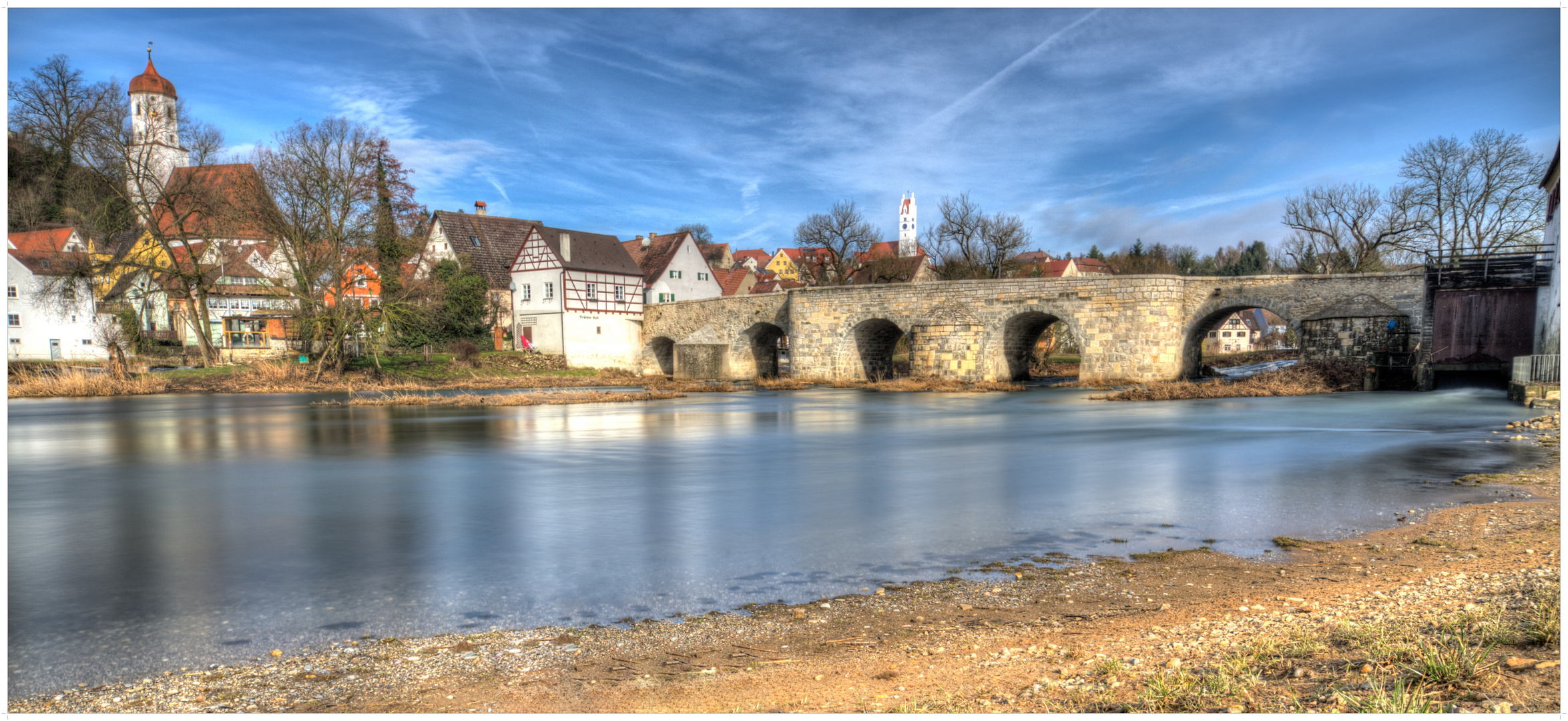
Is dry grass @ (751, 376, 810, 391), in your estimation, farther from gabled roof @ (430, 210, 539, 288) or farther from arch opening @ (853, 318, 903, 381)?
gabled roof @ (430, 210, 539, 288)

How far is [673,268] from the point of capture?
155ft

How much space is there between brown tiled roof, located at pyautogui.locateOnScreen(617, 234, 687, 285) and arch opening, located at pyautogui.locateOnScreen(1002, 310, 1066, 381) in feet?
70.1

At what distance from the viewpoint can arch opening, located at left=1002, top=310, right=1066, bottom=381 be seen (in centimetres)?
2992

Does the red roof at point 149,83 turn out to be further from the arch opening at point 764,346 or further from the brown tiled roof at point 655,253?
the arch opening at point 764,346

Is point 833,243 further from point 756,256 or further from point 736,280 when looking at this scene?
point 756,256

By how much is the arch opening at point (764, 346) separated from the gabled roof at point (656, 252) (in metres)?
10.2

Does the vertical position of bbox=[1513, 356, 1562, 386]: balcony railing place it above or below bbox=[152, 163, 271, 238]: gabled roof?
below

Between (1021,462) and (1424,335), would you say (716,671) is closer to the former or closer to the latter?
(1021,462)

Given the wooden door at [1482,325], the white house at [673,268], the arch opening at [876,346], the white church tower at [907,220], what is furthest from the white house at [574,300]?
the white church tower at [907,220]

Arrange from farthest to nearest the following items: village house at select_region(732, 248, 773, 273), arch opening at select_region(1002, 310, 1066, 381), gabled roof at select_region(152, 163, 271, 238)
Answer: village house at select_region(732, 248, 773, 273), arch opening at select_region(1002, 310, 1066, 381), gabled roof at select_region(152, 163, 271, 238)

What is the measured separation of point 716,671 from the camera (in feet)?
12.6

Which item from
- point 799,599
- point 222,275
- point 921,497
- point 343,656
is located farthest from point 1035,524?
point 222,275

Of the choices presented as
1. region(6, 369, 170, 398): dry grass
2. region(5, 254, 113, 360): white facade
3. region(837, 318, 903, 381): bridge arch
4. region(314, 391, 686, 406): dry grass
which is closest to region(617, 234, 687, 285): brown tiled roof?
region(837, 318, 903, 381): bridge arch

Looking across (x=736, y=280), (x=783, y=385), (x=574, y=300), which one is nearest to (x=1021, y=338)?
(x=783, y=385)
